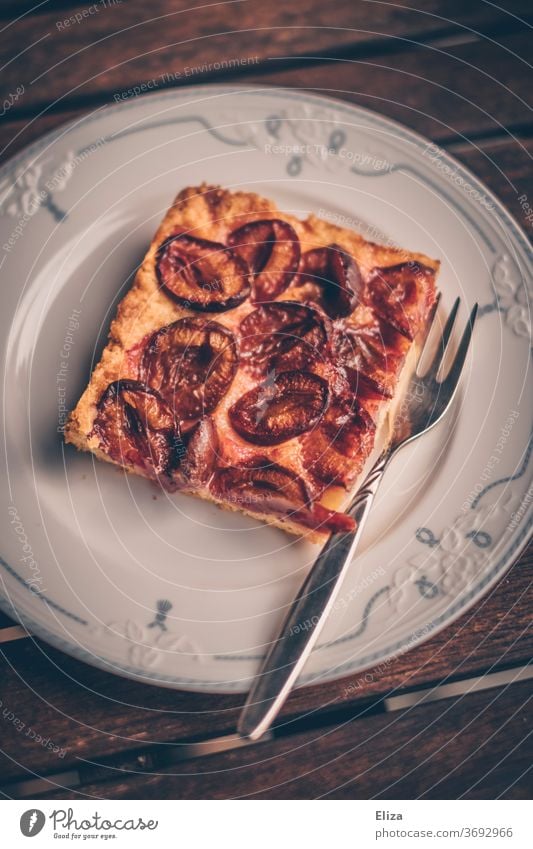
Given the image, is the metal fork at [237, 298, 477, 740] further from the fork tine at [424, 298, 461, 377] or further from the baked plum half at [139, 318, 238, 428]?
the baked plum half at [139, 318, 238, 428]

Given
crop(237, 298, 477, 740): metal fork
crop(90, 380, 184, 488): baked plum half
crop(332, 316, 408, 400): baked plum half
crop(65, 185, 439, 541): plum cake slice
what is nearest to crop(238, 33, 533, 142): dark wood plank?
crop(65, 185, 439, 541): plum cake slice

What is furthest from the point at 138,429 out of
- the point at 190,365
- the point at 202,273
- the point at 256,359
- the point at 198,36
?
the point at 198,36

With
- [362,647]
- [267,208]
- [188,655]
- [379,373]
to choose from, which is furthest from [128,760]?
[267,208]

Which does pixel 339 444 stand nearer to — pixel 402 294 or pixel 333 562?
pixel 333 562

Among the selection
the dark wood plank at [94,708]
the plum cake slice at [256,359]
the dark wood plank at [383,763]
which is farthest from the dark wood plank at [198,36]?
the dark wood plank at [383,763]

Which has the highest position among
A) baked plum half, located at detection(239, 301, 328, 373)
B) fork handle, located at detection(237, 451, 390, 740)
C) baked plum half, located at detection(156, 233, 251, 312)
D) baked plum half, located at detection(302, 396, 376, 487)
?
baked plum half, located at detection(156, 233, 251, 312)
